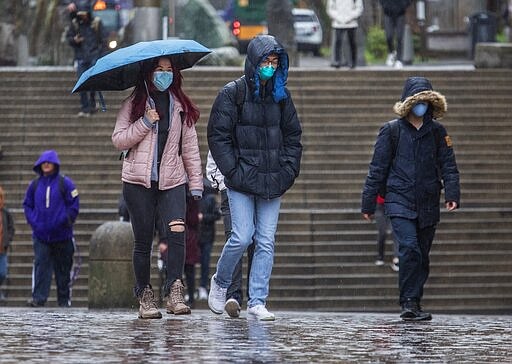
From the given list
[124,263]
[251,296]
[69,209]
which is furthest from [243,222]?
[69,209]

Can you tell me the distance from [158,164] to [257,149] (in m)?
0.66

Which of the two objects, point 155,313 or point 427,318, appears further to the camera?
point 427,318

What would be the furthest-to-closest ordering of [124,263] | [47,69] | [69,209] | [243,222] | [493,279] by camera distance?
[47,69]
[493,279]
[69,209]
[124,263]
[243,222]

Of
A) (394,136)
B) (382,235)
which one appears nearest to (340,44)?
(382,235)

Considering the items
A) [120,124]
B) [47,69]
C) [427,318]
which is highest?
[47,69]

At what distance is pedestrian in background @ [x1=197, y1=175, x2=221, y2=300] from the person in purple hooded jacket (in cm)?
167

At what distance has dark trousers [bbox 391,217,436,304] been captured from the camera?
41.2 feet

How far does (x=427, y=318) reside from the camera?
41.4 ft

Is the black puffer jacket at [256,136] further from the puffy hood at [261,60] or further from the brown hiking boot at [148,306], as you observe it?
the brown hiking boot at [148,306]

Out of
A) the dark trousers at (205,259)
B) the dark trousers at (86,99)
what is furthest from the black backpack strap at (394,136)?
the dark trousers at (86,99)

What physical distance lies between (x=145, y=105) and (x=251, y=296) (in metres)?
1.47

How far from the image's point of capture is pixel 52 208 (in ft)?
55.9

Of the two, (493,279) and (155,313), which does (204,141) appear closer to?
(493,279)

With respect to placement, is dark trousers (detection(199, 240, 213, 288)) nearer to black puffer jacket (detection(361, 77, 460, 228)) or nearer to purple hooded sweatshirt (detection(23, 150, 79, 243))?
purple hooded sweatshirt (detection(23, 150, 79, 243))
